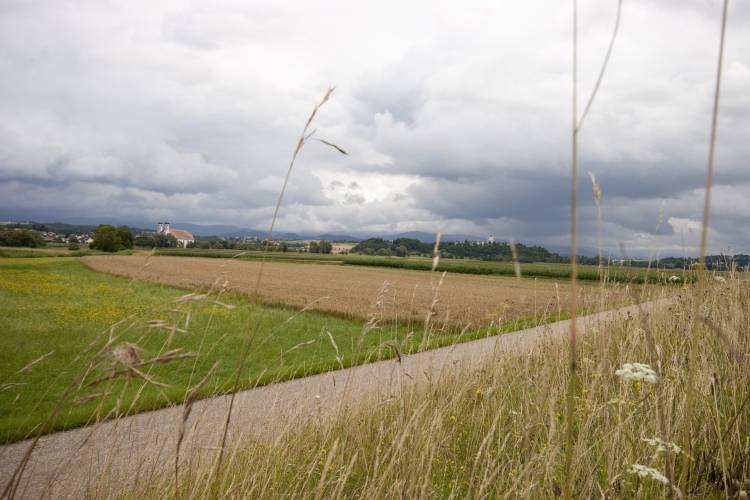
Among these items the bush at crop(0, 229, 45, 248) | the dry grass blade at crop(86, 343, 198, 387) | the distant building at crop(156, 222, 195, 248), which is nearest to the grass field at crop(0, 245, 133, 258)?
the bush at crop(0, 229, 45, 248)

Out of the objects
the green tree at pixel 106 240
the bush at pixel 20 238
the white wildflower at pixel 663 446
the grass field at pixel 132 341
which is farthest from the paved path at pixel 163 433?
the green tree at pixel 106 240

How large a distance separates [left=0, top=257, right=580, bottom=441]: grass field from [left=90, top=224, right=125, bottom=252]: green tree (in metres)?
71.1

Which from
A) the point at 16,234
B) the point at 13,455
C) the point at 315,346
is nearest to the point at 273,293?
the point at 315,346

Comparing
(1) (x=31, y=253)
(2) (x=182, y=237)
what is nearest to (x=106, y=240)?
(1) (x=31, y=253)

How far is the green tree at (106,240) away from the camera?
93.4 m

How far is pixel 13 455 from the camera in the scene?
6.12m

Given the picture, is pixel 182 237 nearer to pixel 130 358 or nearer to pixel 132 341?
pixel 132 341

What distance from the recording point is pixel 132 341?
8.10 meters

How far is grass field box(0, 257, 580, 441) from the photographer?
7348 millimetres

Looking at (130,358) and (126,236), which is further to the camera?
(126,236)

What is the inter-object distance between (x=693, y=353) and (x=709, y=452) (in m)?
1.97

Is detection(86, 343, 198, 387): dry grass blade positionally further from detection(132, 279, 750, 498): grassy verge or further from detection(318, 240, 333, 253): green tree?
detection(318, 240, 333, 253): green tree

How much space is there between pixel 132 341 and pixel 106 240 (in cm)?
9844

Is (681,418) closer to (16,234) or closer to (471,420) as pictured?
(471,420)
